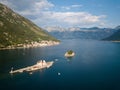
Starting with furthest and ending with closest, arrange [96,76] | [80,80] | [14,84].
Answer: [96,76]
[80,80]
[14,84]

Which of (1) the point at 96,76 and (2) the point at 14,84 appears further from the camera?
(1) the point at 96,76

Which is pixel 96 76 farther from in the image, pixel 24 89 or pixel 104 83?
pixel 24 89

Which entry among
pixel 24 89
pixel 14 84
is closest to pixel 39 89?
pixel 24 89

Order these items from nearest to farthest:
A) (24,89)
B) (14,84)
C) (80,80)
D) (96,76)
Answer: (24,89), (14,84), (80,80), (96,76)

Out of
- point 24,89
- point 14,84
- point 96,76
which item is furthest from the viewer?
point 96,76

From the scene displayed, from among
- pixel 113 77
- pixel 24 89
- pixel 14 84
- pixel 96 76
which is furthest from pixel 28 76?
pixel 113 77

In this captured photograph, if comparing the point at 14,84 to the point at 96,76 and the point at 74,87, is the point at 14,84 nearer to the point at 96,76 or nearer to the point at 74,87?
the point at 74,87

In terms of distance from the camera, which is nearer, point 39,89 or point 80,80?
point 39,89

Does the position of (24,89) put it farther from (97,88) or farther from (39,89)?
(97,88)
